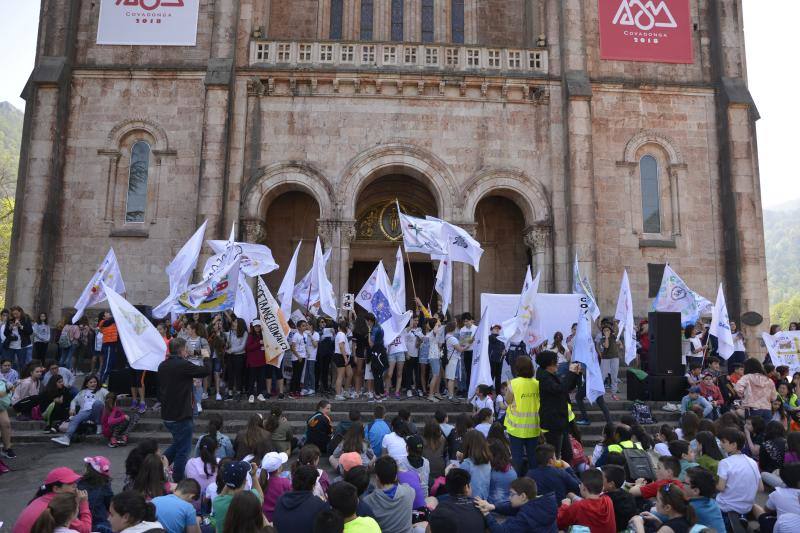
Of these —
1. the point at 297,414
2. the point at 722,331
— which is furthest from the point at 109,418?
the point at 722,331

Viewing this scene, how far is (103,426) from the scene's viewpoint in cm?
1226

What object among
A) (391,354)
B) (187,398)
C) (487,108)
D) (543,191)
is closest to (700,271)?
(543,191)

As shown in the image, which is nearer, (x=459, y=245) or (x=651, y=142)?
(x=459, y=245)

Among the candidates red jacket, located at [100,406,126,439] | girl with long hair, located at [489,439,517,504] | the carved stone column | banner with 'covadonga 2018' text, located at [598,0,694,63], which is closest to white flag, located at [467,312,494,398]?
girl with long hair, located at [489,439,517,504]

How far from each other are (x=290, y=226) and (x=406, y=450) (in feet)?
54.6

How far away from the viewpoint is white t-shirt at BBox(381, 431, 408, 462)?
8375 millimetres

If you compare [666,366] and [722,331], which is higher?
[722,331]

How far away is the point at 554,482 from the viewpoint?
6914 millimetres

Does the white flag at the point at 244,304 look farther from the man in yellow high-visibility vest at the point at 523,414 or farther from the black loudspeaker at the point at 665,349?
the black loudspeaker at the point at 665,349

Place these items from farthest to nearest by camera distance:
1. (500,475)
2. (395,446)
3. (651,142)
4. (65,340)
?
(651,142) → (65,340) → (395,446) → (500,475)

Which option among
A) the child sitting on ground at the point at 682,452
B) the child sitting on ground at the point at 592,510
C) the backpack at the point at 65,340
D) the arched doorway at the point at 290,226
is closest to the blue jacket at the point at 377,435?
the child sitting on ground at the point at 592,510

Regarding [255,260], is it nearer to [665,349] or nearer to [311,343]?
[311,343]

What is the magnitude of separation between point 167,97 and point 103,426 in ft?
44.2

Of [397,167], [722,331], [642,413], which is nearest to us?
[642,413]
